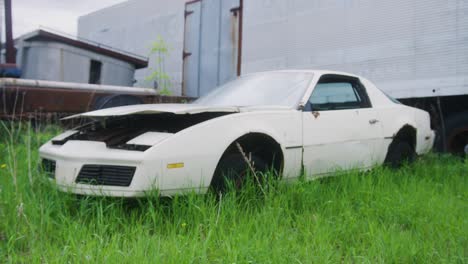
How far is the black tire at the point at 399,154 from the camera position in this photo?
13.3 feet

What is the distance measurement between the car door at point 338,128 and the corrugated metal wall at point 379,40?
47.8 inches

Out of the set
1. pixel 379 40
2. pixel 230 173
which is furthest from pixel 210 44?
pixel 230 173

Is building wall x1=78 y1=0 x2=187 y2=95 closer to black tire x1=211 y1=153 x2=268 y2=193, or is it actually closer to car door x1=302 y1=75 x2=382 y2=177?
car door x1=302 y1=75 x2=382 y2=177

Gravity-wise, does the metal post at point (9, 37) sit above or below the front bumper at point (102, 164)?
above

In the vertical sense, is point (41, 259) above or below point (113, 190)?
below

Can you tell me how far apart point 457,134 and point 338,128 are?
237cm

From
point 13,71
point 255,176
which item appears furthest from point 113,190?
point 13,71

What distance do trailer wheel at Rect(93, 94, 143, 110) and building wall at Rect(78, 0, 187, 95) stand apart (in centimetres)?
607

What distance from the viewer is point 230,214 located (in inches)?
96.0

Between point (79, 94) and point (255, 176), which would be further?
point (79, 94)

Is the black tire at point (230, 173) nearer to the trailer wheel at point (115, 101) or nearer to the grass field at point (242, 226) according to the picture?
the grass field at point (242, 226)

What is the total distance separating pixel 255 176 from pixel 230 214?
390 mm

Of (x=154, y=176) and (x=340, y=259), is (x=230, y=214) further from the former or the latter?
(x=340, y=259)

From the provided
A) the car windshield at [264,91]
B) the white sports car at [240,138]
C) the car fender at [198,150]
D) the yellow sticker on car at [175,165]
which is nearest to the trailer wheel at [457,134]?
the white sports car at [240,138]
